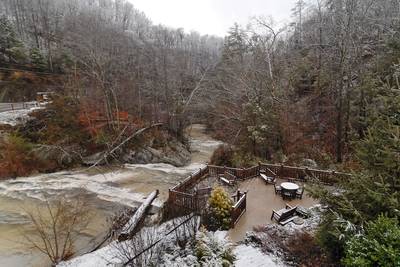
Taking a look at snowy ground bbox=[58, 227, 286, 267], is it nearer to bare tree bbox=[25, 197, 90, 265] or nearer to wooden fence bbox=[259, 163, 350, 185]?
bare tree bbox=[25, 197, 90, 265]

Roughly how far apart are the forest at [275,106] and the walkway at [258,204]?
279 centimetres

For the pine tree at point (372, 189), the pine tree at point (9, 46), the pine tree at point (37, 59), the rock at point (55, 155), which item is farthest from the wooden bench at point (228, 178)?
the pine tree at point (9, 46)

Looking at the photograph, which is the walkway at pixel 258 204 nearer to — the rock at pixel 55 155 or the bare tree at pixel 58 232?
the bare tree at pixel 58 232

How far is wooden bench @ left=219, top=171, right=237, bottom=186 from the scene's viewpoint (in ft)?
41.0

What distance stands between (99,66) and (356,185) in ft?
65.1

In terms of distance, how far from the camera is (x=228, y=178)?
13.0 meters

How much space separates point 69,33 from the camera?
3519 centimetres

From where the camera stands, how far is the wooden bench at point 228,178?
41.0 feet

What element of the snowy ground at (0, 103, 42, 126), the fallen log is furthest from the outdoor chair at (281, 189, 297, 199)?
the snowy ground at (0, 103, 42, 126)

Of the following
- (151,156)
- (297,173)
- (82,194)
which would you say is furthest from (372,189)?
(151,156)

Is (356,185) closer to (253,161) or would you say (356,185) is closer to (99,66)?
(253,161)

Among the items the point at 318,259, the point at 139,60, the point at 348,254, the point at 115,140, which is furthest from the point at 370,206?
the point at 139,60

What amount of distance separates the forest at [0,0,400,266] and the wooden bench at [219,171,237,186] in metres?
3.16

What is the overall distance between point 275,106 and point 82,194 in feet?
46.1
